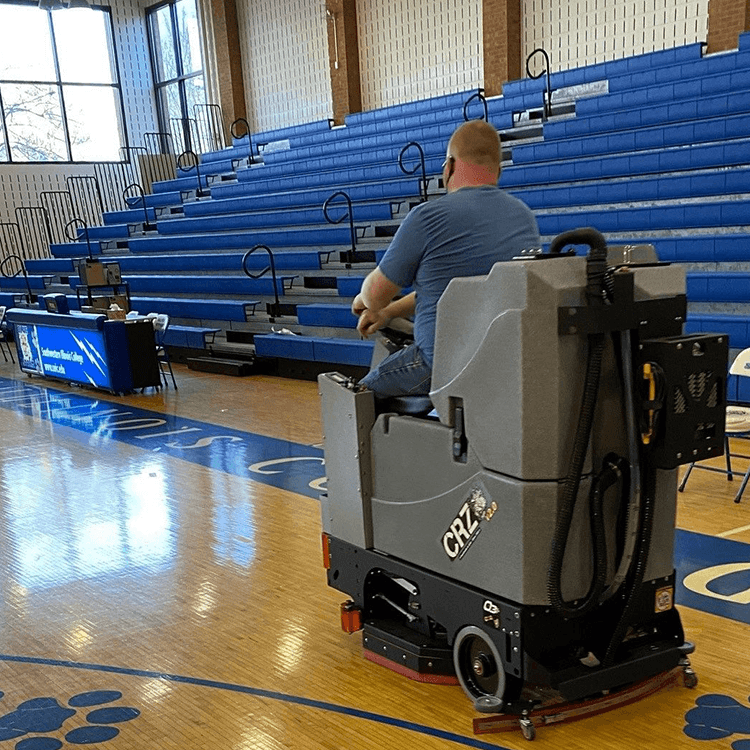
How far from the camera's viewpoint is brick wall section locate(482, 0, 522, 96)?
11.8 meters

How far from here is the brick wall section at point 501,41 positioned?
1180 centimetres

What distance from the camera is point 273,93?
53.5ft

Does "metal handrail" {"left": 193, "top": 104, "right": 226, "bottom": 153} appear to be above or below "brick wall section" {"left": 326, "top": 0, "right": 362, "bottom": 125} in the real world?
below

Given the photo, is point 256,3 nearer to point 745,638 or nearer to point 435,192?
point 435,192

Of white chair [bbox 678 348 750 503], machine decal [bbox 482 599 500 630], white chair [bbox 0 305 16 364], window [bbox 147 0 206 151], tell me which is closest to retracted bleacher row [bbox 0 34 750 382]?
white chair [bbox 0 305 16 364]

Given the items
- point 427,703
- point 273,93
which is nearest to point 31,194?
point 273,93

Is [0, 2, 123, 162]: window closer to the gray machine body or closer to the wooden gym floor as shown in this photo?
the wooden gym floor

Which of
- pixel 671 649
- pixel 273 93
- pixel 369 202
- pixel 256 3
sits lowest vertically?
pixel 671 649

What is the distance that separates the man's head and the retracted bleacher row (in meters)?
3.98

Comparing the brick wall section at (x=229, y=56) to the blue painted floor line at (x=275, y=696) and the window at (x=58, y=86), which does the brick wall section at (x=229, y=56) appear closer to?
the window at (x=58, y=86)

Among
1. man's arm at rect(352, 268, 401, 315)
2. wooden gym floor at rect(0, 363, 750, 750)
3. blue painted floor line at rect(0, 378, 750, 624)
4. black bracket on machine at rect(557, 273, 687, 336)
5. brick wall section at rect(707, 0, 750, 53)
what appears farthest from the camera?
brick wall section at rect(707, 0, 750, 53)

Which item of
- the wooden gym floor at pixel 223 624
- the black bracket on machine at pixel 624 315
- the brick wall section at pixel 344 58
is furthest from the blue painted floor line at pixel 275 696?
the brick wall section at pixel 344 58

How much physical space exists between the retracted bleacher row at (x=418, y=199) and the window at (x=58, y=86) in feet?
10.0

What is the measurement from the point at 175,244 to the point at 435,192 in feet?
15.8
